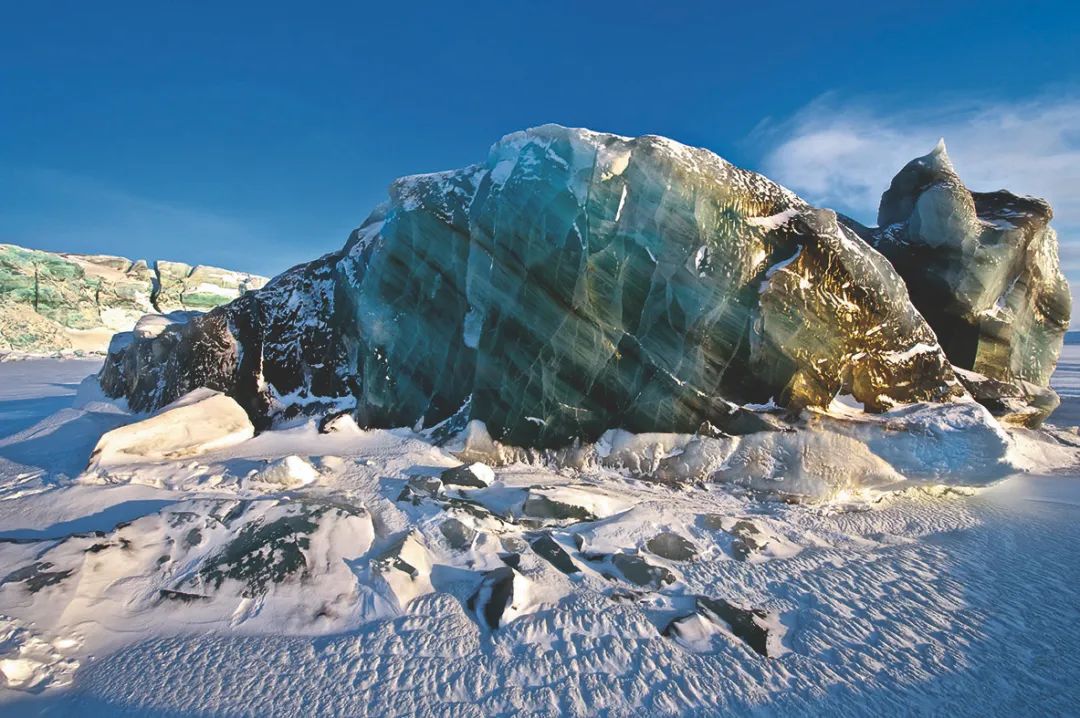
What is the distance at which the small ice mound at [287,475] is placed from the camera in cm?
520

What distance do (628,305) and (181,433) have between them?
19.1 feet

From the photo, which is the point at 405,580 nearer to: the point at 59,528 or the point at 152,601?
the point at 152,601

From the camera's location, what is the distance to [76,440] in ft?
22.4

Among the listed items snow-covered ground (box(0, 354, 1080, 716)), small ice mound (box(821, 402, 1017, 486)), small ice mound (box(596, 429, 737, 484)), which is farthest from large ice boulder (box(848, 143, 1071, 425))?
small ice mound (box(596, 429, 737, 484))

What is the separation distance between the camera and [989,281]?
8.79m

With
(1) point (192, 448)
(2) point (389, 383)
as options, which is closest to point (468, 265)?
(2) point (389, 383)

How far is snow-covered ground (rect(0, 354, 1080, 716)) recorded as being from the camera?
2.72 meters

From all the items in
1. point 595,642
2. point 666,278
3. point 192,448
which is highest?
point 666,278

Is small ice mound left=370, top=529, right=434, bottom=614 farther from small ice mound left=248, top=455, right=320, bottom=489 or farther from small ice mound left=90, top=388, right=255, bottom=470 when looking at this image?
small ice mound left=90, top=388, right=255, bottom=470

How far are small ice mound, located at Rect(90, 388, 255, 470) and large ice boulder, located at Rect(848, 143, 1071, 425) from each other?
11.4 m

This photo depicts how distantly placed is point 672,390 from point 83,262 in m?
41.5

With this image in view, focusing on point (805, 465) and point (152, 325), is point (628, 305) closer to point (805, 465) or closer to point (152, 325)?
point (805, 465)

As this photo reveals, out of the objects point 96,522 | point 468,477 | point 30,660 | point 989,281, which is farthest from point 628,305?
point 989,281

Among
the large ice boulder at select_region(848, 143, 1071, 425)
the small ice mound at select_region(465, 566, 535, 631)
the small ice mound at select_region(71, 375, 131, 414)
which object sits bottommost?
the small ice mound at select_region(465, 566, 535, 631)
